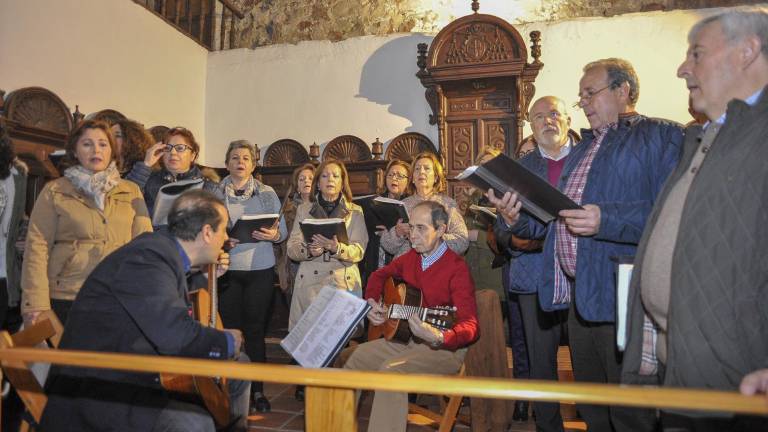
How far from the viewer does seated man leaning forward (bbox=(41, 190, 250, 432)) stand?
1767mm

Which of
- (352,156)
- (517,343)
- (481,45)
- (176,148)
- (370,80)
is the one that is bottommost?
(517,343)

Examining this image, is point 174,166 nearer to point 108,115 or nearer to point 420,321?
point 420,321

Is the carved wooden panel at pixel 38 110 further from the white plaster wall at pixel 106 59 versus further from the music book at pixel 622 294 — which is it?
the music book at pixel 622 294

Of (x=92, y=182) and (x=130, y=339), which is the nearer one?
(x=130, y=339)

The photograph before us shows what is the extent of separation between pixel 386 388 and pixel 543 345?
1654 mm

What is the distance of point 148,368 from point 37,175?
4.60m

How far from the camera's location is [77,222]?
2805mm

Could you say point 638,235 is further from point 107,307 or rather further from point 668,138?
point 107,307

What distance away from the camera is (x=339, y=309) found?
7.04 ft

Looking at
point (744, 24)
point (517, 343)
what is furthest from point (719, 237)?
point (517, 343)

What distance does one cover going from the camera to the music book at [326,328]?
2080mm

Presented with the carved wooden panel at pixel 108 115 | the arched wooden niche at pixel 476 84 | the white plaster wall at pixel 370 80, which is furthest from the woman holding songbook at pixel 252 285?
the white plaster wall at pixel 370 80

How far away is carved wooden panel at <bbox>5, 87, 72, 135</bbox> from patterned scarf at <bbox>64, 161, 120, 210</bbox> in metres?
2.40

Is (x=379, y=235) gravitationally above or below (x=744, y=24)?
below
